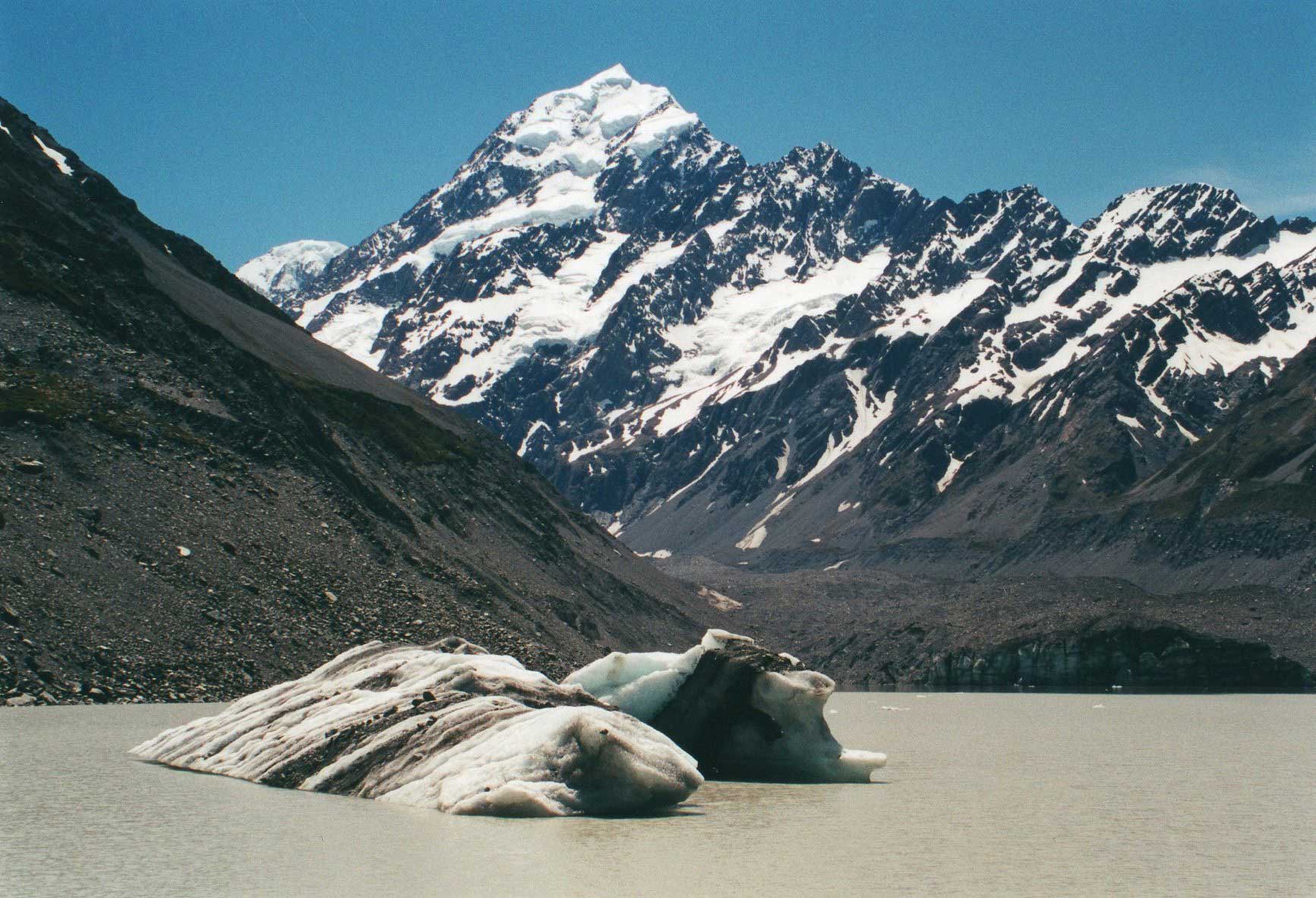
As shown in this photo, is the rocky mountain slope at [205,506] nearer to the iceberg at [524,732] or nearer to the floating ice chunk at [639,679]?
the iceberg at [524,732]

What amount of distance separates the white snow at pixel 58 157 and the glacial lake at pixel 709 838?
111124mm

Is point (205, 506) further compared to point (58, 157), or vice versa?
point (58, 157)

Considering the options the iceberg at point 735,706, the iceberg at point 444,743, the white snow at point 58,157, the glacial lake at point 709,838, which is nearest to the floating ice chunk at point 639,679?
the iceberg at point 735,706

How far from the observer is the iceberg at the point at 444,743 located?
33.5 meters

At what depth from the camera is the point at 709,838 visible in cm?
3136

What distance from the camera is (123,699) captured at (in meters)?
68.0

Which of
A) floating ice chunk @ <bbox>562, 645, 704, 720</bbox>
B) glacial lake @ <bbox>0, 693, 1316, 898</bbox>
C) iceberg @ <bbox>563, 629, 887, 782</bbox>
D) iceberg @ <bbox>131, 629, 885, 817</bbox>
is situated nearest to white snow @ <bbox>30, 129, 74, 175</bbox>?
glacial lake @ <bbox>0, 693, 1316, 898</bbox>

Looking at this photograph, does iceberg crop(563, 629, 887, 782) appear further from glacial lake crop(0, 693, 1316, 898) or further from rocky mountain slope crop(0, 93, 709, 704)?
rocky mountain slope crop(0, 93, 709, 704)

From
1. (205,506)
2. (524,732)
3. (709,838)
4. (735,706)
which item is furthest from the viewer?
(205,506)

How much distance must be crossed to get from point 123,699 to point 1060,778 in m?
43.3

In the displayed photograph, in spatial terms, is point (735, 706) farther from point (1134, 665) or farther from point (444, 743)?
point (1134, 665)

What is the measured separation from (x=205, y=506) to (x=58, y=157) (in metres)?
81.7

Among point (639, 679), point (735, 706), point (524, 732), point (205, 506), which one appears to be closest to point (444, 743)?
point (524, 732)

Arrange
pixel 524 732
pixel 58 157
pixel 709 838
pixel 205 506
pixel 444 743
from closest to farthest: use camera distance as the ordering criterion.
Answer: pixel 709 838
pixel 524 732
pixel 444 743
pixel 205 506
pixel 58 157
